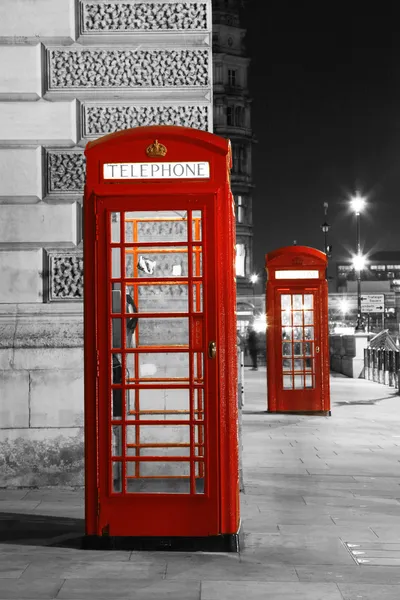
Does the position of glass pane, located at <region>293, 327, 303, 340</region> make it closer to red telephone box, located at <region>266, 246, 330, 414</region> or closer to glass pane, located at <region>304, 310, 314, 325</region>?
red telephone box, located at <region>266, 246, 330, 414</region>

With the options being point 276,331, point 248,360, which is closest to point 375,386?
point 276,331

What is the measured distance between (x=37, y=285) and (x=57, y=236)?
46cm

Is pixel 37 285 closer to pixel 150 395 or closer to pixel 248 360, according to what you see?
pixel 150 395

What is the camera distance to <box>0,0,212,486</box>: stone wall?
822 cm

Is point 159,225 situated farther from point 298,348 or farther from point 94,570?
point 298,348

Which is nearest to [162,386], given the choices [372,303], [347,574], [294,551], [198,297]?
[198,297]

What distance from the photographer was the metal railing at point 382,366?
871 inches

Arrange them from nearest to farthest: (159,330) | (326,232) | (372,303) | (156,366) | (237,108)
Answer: (156,366), (159,330), (372,303), (326,232), (237,108)

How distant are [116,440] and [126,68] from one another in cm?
369

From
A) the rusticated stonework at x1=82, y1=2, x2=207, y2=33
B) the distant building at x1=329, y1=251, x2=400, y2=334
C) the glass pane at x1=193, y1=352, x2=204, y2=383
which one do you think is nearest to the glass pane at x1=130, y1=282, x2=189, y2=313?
the glass pane at x1=193, y1=352, x2=204, y2=383

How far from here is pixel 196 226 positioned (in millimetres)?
6059

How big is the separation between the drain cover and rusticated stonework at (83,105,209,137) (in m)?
3.91

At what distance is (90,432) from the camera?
587 cm

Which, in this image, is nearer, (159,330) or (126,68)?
(159,330)
